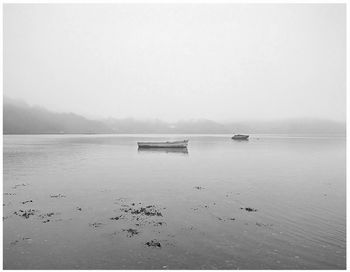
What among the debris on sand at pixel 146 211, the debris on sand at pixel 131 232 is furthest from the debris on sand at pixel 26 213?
the debris on sand at pixel 131 232

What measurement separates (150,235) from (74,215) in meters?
8.37

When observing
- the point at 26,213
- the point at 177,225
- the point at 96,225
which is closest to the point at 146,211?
the point at 177,225

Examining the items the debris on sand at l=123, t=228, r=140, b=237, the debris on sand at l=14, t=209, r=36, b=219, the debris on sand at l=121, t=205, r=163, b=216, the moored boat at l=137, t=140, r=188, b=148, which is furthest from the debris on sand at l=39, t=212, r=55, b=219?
the moored boat at l=137, t=140, r=188, b=148

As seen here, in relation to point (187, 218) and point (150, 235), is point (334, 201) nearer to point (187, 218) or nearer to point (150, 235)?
point (187, 218)

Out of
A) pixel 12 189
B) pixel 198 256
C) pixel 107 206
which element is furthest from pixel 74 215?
pixel 12 189

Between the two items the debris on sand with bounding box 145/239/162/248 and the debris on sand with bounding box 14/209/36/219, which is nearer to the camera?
the debris on sand with bounding box 145/239/162/248

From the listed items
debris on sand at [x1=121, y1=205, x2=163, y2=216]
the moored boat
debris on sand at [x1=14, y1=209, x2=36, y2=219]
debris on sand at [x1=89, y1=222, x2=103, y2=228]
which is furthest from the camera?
the moored boat

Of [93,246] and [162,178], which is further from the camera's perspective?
[162,178]

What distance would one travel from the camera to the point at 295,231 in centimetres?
2072

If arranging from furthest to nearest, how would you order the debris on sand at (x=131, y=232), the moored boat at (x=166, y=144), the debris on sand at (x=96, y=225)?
the moored boat at (x=166, y=144) → the debris on sand at (x=96, y=225) → the debris on sand at (x=131, y=232)

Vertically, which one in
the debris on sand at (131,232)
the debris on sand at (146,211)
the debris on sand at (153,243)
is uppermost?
the debris on sand at (153,243)

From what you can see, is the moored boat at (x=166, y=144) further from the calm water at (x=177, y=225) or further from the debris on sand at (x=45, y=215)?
the debris on sand at (x=45, y=215)

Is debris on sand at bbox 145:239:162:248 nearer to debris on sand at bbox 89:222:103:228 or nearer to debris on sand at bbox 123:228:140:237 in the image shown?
debris on sand at bbox 123:228:140:237

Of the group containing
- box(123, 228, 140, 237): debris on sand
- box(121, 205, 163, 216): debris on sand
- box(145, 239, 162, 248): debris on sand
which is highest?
box(145, 239, 162, 248): debris on sand
